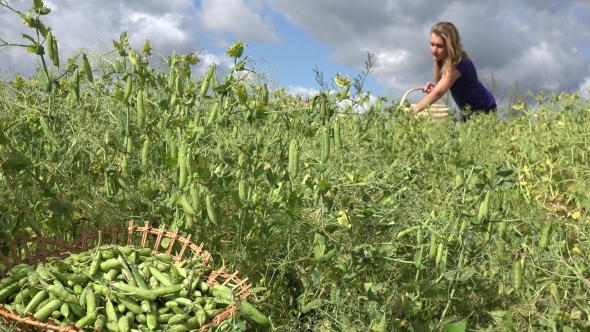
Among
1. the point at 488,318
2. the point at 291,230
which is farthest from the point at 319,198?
the point at 488,318

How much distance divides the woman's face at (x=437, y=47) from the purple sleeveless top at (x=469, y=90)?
190 mm

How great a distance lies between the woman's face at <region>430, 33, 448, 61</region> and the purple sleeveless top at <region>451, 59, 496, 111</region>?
0.19 m

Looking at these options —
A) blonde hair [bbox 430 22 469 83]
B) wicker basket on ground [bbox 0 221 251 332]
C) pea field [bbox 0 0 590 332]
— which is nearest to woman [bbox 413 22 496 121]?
blonde hair [bbox 430 22 469 83]

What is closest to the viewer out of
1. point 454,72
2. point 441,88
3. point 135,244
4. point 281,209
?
point 281,209

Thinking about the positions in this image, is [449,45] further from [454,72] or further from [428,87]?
[428,87]

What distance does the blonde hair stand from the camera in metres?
5.83

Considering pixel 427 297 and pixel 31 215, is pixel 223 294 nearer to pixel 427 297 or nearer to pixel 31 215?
pixel 427 297

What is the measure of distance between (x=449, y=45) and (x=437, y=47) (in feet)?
0.42

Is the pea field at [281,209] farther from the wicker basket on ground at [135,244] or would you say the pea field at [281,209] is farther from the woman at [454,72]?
the woman at [454,72]

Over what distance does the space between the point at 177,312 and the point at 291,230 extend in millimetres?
406

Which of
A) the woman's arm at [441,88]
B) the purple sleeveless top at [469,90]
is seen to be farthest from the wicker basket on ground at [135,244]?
the purple sleeveless top at [469,90]

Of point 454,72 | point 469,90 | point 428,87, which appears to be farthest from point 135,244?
point 469,90

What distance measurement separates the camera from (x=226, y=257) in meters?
1.89

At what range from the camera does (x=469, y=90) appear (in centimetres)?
606
